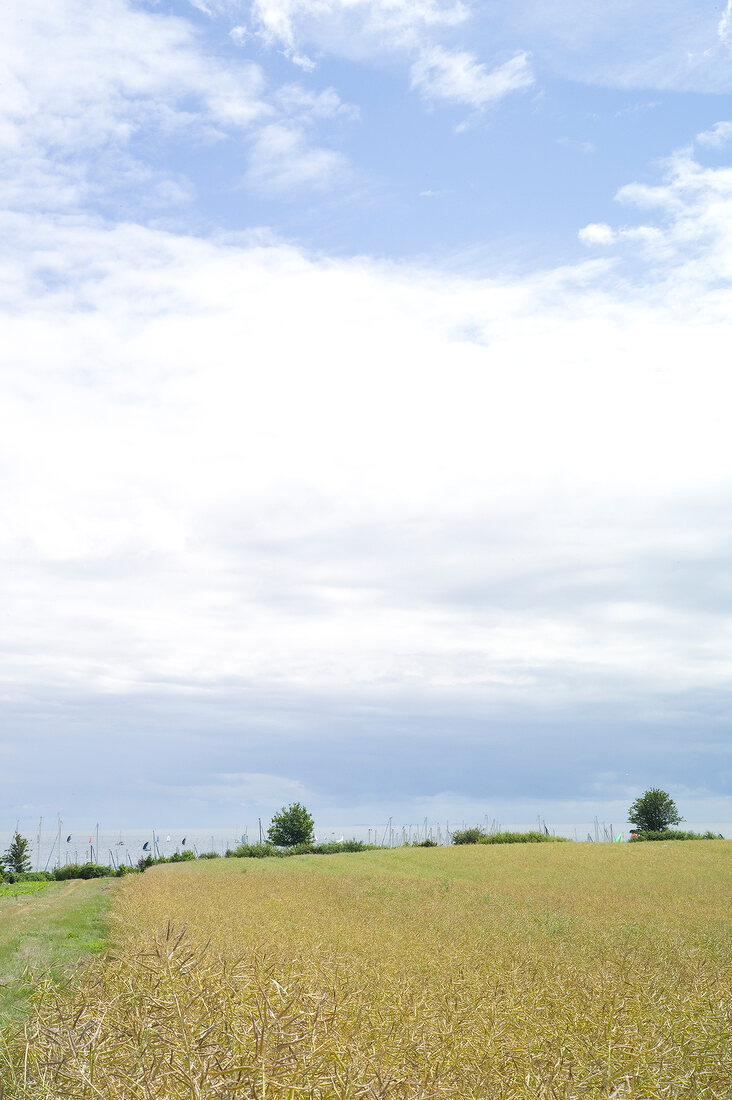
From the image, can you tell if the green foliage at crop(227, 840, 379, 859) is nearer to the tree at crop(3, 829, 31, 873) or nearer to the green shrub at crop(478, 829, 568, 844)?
the green shrub at crop(478, 829, 568, 844)

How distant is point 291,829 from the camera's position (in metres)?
68.9

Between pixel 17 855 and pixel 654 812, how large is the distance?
49557 millimetres

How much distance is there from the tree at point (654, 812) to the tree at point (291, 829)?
26.2 m

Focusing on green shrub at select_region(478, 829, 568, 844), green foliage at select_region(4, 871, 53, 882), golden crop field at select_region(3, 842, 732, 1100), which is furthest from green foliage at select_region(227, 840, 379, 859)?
golden crop field at select_region(3, 842, 732, 1100)

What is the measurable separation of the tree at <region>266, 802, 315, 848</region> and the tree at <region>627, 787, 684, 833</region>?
2619cm

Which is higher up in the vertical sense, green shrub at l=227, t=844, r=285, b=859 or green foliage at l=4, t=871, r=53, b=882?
green shrub at l=227, t=844, r=285, b=859

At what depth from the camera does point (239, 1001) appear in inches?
133

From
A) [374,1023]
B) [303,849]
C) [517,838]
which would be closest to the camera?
[374,1023]

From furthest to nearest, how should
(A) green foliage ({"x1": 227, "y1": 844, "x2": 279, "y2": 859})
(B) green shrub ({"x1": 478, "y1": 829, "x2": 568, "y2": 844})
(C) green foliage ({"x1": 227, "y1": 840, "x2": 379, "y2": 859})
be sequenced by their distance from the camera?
(B) green shrub ({"x1": 478, "y1": 829, "x2": 568, "y2": 844}) → (C) green foliage ({"x1": 227, "y1": 840, "x2": 379, "y2": 859}) → (A) green foliage ({"x1": 227, "y1": 844, "x2": 279, "y2": 859})

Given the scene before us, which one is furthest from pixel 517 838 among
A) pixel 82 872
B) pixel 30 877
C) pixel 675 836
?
pixel 30 877

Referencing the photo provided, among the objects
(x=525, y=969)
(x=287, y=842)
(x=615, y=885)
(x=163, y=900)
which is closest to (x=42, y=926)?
(x=163, y=900)

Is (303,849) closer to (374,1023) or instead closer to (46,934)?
(46,934)

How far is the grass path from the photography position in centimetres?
1164

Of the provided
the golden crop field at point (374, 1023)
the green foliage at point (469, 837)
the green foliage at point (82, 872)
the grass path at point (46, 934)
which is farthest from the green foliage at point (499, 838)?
the golden crop field at point (374, 1023)
